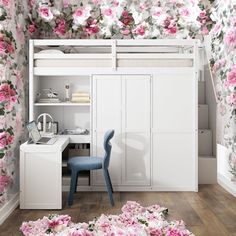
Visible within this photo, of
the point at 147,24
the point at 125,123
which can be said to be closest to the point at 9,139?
the point at 125,123

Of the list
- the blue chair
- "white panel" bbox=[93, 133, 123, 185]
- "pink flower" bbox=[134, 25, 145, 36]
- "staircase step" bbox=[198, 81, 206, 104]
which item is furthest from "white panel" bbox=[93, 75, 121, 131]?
"staircase step" bbox=[198, 81, 206, 104]

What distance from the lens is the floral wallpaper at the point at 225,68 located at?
465cm

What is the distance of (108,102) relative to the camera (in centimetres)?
483

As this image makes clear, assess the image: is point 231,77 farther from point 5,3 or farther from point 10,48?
point 5,3

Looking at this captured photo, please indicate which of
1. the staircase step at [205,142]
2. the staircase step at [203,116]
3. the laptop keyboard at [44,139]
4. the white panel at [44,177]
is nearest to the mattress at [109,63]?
the laptop keyboard at [44,139]

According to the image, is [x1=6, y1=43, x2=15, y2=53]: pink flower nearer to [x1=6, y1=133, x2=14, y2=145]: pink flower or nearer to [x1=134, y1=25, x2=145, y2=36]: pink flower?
[x1=6, y1=133, x2=14, y2=145]: pink flower

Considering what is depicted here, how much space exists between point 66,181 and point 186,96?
1.79 meters

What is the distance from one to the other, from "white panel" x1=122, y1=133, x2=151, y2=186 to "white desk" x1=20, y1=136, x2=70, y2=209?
105 centimetres

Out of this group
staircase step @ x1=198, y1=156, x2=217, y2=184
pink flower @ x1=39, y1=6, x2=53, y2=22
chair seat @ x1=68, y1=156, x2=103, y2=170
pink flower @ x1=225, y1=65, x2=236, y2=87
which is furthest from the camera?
staircase step @ x1=198, y1=156, x2=217, y2=184

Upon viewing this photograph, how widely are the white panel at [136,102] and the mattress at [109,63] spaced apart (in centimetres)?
16

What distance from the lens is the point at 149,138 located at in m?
4.85

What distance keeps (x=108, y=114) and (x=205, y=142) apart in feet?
5.03

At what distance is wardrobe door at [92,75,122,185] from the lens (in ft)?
15.8

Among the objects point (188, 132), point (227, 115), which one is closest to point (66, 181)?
point (188, 132)
